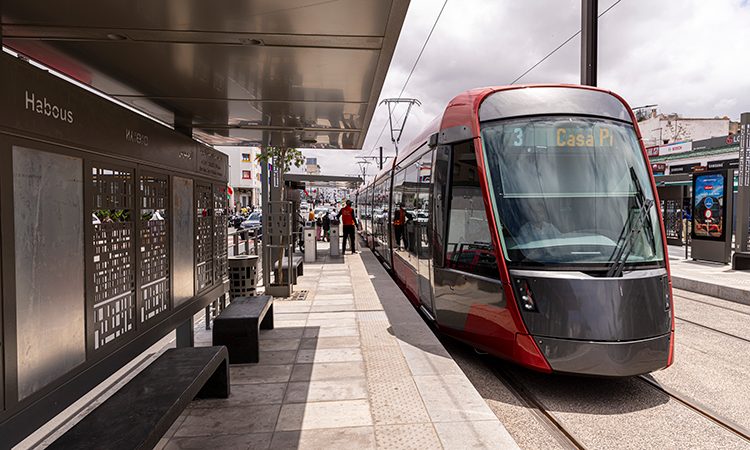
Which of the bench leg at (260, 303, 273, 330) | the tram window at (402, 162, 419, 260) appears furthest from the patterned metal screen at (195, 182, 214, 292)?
the tram window at (402, 162, 419, 260)

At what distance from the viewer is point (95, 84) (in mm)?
4602

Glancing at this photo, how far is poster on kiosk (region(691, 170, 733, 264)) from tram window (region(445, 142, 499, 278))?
11.3m

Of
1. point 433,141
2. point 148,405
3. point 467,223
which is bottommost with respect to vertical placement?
point 148,405

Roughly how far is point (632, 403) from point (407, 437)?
2.37 m

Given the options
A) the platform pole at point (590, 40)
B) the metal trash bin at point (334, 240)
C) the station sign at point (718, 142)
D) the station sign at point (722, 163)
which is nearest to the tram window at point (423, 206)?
the platform pole at point (590, 40)

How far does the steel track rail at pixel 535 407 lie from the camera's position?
3.79m

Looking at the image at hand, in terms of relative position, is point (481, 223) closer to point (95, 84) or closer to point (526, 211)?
point (526, 211)

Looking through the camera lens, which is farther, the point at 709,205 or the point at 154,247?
the point at 709,205

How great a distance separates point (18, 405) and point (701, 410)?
498cm

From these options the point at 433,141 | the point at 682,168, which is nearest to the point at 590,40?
the point at 433,141

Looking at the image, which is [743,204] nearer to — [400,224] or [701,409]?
[400,224]

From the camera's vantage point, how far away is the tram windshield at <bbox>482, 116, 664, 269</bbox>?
4.92 meters

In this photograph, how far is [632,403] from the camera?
4.55m

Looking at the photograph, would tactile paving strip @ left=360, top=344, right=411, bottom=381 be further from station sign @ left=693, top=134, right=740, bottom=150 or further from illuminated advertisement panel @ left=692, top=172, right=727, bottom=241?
station sign @ left=693, top=134, right=740, bottom=150
